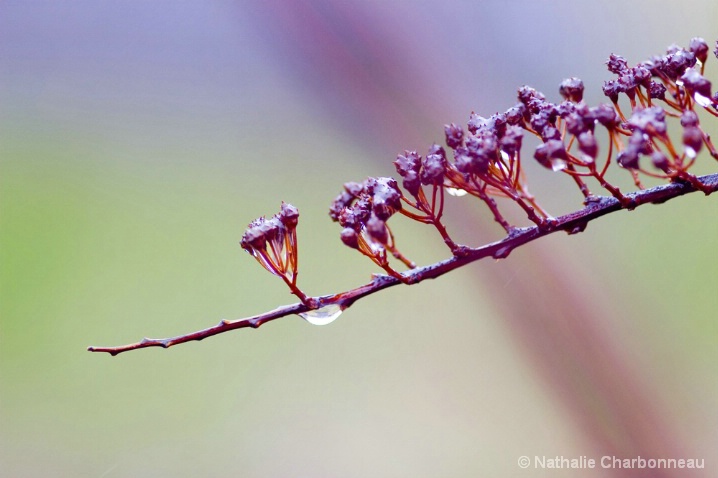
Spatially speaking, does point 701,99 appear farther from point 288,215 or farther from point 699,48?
point 288,215

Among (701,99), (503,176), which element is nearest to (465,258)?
(503,176)

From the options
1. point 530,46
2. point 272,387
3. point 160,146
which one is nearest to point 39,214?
point 160,146

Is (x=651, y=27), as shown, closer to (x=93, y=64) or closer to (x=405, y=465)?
(x=405, y=465)

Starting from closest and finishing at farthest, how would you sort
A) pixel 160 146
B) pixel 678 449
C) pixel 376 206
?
pixel 376 206, pixel 678 449, pixel 160 146

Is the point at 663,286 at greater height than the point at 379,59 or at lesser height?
lesser

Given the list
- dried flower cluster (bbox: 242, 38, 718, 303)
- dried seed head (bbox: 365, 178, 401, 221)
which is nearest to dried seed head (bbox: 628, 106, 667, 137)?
dried flower cluster (bbox: 242, 38, 718, 303)

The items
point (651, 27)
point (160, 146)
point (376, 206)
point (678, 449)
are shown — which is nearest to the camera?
point (376, 206)

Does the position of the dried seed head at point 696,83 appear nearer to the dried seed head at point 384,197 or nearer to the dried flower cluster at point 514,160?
the dried flower cluster at point 514,160

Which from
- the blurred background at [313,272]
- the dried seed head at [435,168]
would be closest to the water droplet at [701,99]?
the dried seed head at [435,168]
